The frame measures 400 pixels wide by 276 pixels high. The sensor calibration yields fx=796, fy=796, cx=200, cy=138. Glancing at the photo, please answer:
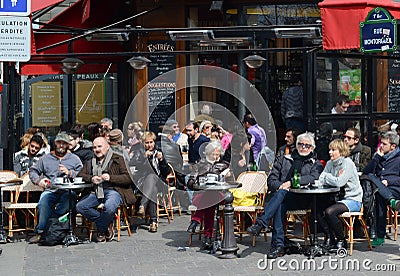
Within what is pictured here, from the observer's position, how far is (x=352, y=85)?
11.5m

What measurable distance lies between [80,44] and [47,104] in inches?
107

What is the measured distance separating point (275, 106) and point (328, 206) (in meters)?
6.15

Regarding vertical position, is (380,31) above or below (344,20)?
below

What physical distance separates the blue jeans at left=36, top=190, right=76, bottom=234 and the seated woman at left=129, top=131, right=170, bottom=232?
119 cm

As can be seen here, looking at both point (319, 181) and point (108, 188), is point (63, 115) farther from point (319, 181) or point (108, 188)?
point (319, 181)

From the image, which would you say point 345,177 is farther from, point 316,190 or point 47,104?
point 47,104

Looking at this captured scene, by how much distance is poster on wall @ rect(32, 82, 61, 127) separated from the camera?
17.3 m

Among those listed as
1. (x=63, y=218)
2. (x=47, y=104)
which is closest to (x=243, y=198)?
(x=63, y=218)

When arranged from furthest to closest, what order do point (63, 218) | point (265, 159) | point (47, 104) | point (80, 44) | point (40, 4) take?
1. point (47, 104)
2. point (80, 44)
3. point (265, 159)
4. point (40, 4)
5. point (63, 218)

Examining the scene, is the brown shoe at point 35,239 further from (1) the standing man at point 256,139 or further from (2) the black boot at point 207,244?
(1) the standing man at point 256,139

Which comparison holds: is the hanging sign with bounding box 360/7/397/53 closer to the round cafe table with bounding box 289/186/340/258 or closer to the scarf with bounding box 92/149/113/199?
the round cafe table with bounding box 289/186/340/258

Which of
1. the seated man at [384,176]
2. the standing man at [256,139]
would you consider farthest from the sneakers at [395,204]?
the standing man at [256,139]

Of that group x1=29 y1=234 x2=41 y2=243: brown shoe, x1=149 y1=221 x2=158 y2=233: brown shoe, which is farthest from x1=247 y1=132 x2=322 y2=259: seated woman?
x1=29 y1=234 x2=41 y2=243: brown shoe

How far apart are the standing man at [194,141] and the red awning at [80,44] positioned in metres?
2.31
